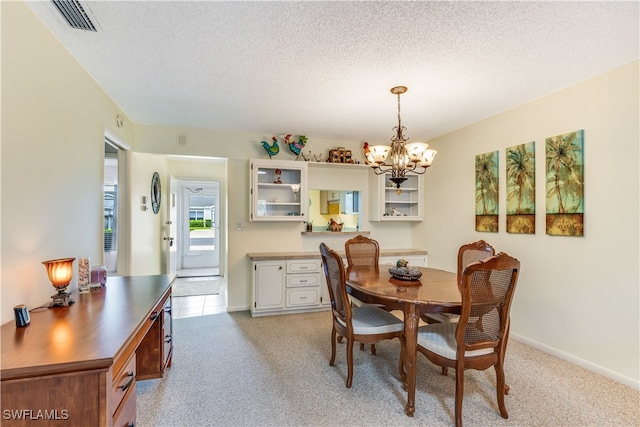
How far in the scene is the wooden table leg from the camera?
200 cm

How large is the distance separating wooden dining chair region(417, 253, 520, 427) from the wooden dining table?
0.14 m

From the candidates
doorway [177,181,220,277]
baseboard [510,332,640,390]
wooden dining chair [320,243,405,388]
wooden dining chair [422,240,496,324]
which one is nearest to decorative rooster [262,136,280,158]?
wooden dining chair [320,243,405,388]

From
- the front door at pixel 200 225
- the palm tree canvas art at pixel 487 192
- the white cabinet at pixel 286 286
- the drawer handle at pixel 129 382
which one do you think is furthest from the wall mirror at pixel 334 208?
the drawer handle at pixel 129 382

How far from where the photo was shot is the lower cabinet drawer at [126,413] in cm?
131

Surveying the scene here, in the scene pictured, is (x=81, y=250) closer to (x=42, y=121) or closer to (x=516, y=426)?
(x=42, y=121)

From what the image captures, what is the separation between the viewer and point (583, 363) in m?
2.63

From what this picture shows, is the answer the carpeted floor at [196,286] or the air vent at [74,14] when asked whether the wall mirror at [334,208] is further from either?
the air vent at [74,14]

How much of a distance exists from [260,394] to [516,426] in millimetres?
1699

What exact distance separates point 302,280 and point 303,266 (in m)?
0.19

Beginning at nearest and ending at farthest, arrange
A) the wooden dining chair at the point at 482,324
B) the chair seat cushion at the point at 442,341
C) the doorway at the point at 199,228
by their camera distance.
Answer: the wooden dining chair at the point at 482,324
the chair seat cushion at the point at 442,341
the doorway at the point at 199,228

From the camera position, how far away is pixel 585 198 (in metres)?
2.62

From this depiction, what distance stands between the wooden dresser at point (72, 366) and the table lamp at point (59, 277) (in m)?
0.07


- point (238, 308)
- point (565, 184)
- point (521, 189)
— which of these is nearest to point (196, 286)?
point (238, 308)

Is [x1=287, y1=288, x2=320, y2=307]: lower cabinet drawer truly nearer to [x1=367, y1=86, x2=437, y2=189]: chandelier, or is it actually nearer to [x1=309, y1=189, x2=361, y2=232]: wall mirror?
[x1=309, y1=189, x2=361, y2=232]: wall mirror
